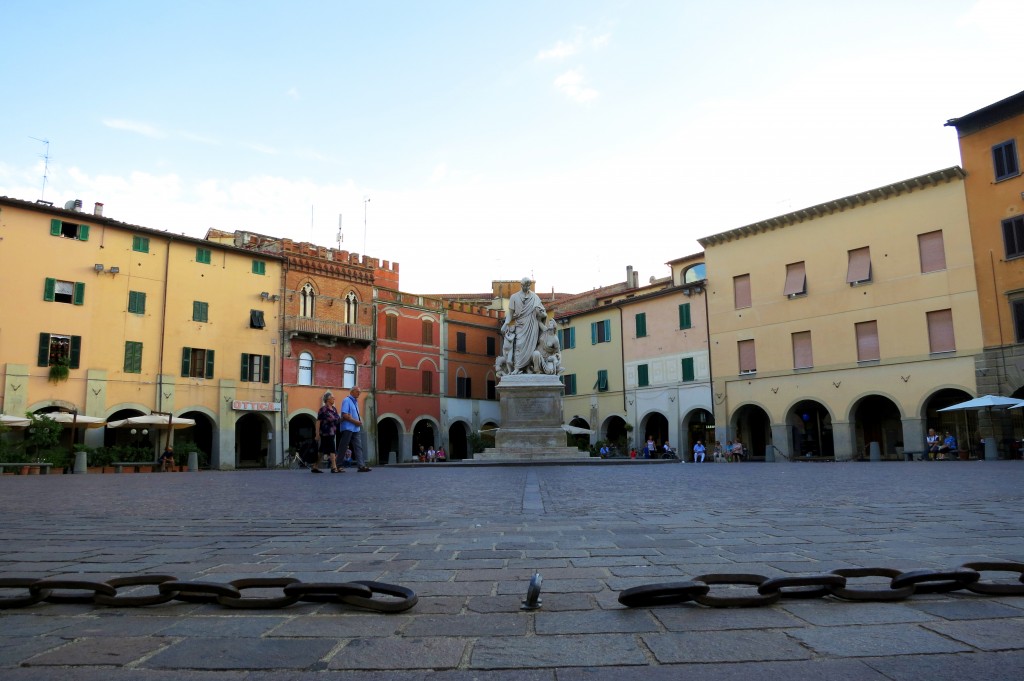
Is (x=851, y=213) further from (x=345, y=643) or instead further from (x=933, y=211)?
(x=345, y=643)

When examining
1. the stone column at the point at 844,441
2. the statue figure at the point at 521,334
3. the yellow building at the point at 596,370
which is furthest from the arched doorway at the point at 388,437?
the statue figure at the point at 521,334

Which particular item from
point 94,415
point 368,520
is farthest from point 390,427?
point 368,520

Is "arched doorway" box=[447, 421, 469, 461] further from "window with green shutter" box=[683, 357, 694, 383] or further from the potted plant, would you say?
the potted plant

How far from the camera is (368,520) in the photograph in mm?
6109

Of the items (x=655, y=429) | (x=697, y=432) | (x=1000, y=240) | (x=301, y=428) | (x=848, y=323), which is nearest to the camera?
(x=1000, y=240)

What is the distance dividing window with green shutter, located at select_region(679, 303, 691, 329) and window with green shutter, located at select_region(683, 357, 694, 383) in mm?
1785

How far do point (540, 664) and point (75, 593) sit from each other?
194 cm

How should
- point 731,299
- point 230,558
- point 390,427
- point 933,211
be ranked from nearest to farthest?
point 230,558
point 933,211
point 731,299
point 390,427

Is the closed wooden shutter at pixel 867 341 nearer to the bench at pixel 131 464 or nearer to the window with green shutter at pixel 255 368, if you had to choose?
the window with green shutter at pixel 255 368

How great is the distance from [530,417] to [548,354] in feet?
6.12

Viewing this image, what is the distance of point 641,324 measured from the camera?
145ft

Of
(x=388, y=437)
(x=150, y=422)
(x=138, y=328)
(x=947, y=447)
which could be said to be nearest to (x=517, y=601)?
(x=947, y=447)

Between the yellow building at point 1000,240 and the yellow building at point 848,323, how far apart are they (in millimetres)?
500

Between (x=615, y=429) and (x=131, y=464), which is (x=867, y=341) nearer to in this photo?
(x=615, y=429)
